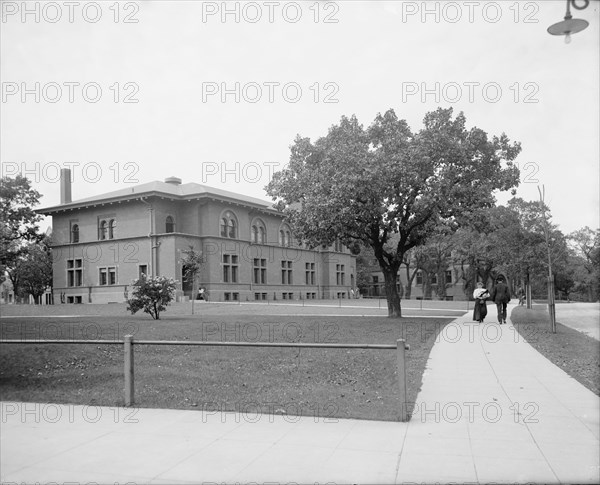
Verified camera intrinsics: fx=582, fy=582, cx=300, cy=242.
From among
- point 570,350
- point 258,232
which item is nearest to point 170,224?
point 258,232

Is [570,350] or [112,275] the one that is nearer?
[570,350]

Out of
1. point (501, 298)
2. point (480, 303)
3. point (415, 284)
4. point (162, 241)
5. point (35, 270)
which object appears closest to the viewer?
point (501, 298)

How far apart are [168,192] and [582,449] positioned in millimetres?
49301

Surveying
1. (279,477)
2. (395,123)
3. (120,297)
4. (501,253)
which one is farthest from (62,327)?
(120,297)

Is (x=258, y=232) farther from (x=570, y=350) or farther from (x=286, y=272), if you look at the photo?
(x=570, y=350)

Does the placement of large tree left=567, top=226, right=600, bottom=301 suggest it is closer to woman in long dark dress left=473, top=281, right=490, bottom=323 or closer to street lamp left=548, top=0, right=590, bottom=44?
woman in long dark dress left=473, top=281, right=490, bottom=323

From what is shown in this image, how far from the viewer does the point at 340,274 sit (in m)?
75.9

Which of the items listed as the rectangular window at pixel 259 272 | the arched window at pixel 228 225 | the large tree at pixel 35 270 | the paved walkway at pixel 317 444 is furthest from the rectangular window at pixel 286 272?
the paved walkway at pixel 317 444

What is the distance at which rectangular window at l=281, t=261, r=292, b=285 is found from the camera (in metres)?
64.0

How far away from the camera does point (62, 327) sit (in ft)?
69.6

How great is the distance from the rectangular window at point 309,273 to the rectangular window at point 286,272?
11.7 feet

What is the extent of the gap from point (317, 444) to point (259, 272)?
53.0 meters

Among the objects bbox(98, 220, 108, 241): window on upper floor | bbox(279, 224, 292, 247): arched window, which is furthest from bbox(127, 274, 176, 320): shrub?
bbox(279, 224, 292, 247): arched window

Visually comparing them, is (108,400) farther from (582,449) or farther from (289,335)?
(289,335)
